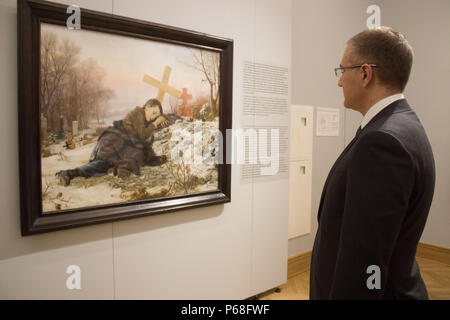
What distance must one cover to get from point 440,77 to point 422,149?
465 centimetres

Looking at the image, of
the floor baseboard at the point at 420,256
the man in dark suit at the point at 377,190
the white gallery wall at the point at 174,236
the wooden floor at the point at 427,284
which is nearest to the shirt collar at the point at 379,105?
the man in dark suit at the point at 377,190

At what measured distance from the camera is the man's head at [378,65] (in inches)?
60.1

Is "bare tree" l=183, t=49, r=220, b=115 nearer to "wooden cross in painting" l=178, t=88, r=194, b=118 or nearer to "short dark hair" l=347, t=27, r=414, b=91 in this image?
"wooden cross in painting" l=178, t=88, r=194, b=118

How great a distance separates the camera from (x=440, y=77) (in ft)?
16.6

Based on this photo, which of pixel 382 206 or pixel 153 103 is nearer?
pixel 382 206

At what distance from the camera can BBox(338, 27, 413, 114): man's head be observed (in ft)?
5.00

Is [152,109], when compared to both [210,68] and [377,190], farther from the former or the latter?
[377,190]

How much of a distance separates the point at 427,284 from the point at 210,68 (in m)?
4.01

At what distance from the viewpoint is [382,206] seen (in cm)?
129

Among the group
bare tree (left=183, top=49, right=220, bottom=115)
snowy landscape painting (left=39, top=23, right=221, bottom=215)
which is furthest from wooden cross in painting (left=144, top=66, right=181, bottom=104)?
bare tree (left=183, top=49, right=220, bottom=115)

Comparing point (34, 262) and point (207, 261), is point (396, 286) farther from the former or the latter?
point (34, 262)

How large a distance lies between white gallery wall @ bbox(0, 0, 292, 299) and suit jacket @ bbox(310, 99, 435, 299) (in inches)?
68.1

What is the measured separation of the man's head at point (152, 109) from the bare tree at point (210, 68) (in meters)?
0.50

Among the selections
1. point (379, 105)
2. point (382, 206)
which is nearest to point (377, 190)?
point (382, 206)
